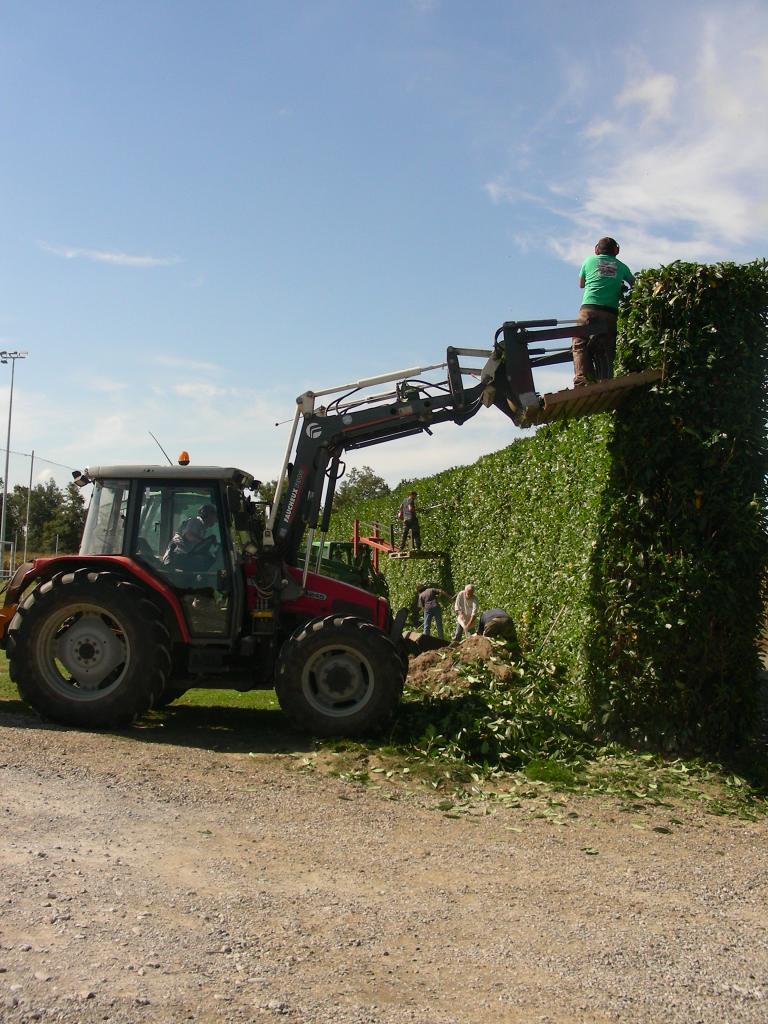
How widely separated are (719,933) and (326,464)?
6.35 meters

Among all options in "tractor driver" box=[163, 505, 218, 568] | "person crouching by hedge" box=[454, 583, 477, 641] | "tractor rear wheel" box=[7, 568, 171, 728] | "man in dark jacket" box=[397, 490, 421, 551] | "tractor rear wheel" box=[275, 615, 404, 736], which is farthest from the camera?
"man in dark jacket" box=[397, 490, 421, 551]

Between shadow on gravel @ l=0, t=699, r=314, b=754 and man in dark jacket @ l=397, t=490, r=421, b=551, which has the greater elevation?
man in dark jacket @ l=397, t=490, r=421, b=551

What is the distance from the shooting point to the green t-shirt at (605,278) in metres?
9.30

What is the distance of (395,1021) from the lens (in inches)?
152

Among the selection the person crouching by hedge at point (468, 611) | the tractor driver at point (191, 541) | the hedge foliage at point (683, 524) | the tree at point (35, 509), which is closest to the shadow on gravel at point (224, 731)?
the tractor driver at point (191, 541)

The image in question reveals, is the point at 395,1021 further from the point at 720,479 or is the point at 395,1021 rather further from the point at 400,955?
the point at 720,479

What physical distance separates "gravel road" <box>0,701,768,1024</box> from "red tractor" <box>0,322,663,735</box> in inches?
56.2

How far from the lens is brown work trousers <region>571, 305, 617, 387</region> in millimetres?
9438

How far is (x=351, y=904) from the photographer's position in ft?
17.0

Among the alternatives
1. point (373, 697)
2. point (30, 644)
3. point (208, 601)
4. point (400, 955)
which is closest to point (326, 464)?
point (208, 601)

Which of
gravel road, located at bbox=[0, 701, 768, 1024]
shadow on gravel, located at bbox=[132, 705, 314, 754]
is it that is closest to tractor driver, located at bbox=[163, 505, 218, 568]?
shadow on gravel, located at bbox=[132, 705, 314, 754]

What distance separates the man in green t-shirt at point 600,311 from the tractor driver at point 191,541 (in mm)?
3924

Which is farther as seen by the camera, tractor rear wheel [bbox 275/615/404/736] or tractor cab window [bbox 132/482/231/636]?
tractor cab window [bbox 132/482/231/636]

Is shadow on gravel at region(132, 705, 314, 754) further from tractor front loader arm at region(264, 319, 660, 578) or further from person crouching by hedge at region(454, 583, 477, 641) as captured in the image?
person crouching by hedge at region(454, 583, 477, 641)
